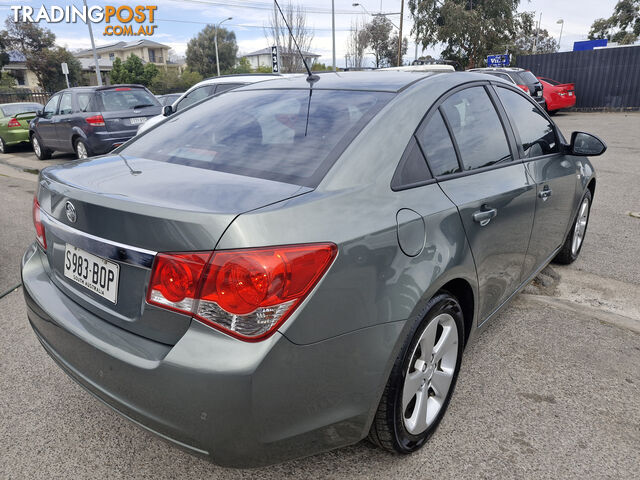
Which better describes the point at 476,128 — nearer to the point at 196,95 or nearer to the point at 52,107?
the point at 196,95

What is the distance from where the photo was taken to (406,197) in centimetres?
189

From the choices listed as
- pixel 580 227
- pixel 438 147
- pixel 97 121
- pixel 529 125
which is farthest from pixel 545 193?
pixel 97 121

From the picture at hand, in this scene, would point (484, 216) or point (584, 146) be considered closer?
point (484, 216)

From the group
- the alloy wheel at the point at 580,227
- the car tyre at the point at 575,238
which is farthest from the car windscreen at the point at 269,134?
the alloy wheel at the point at 580,227

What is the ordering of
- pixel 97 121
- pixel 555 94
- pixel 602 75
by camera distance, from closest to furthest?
pixel 97 121
pixel 555 94
pixel 602 75

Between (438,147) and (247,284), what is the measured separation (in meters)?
1.19

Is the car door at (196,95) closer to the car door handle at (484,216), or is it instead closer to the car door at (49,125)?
the car door at (49,125)

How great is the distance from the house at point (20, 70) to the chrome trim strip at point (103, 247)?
2349 inches

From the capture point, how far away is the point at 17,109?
46.4ft

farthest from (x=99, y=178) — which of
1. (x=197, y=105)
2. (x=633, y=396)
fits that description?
(x=633, y=396)

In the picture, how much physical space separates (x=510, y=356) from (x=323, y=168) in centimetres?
180

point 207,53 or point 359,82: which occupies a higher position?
point 207,53

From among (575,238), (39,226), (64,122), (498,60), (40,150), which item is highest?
(498,60)

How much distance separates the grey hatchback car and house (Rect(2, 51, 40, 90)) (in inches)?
2351
